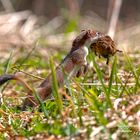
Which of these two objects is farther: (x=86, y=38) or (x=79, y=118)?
(x=86, y=38)

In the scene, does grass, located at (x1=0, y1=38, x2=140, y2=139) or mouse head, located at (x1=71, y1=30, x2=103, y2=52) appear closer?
grass, located at (x1=0, y1=38, x2=140, y2=139)

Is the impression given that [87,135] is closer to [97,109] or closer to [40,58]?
[97,109]

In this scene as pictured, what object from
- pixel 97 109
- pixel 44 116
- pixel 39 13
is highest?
pixel 97 109

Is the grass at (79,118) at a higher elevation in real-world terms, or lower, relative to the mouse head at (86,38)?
lower

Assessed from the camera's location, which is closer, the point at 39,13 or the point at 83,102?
the point at 83,102

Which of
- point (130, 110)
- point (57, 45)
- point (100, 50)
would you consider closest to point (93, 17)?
point (57, 45)

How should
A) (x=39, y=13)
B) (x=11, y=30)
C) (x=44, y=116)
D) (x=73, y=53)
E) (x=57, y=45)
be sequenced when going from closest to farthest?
(x=44, y=116) → (x=73, y=53) → (x=57, y=45) → (x=11, y=30) → (x=39, y=13)

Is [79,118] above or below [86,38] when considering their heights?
below

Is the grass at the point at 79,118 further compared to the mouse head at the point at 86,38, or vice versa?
the mouse head at the point at 86,38

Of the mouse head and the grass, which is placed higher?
the mouse head

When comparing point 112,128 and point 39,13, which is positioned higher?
point 112,128

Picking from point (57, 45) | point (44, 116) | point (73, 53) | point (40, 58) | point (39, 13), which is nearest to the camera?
point (44, 116)
